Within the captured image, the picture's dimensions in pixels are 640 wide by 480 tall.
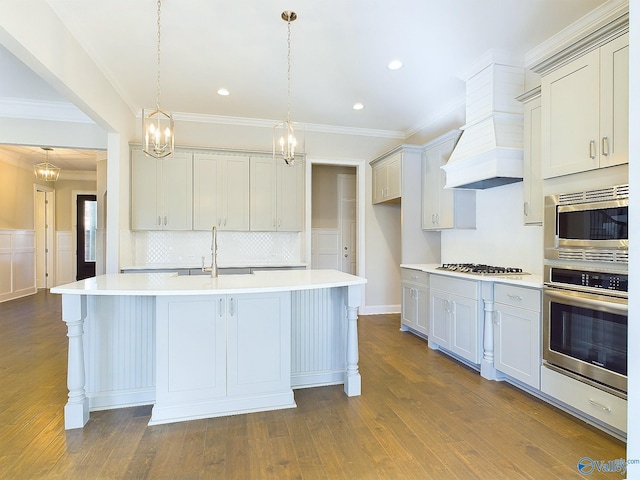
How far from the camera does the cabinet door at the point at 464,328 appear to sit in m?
3.18

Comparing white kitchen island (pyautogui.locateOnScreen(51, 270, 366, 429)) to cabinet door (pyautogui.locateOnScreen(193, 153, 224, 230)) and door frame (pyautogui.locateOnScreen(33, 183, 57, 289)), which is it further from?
door frame (pyautogui.locateOnScreen(33, 183, 57, 289))

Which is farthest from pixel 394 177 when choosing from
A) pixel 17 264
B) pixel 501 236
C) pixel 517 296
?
pixel 17 264

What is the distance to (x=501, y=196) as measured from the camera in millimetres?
3676

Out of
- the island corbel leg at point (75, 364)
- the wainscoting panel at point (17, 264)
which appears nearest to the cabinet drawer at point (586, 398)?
the island corbel leg at point (75, 364)

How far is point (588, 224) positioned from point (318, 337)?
6.71ft

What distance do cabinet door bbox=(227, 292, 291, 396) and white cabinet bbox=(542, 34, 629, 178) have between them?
2.16 metres

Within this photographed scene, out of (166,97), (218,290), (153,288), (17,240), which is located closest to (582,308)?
(218,290)

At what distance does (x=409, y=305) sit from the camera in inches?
175

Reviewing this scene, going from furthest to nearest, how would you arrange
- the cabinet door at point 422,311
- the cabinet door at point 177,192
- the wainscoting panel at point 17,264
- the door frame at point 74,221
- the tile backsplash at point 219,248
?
the door frame at point 74,221 → the wainscoting panel at point 17,264 → the tile backsplash at point 219,248 → the cabinet door at point 177,192 → the cabinet door at point 422,311

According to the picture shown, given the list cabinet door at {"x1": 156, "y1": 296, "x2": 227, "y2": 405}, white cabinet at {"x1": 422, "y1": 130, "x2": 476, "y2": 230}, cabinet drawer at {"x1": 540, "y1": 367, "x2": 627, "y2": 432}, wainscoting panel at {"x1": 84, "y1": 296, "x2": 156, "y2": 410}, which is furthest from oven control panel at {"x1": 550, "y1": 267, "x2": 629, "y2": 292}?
wainscoting panel at {"x1": 84, "y1": 296, "x2": 156, "y2": 410}

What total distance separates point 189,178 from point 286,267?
177 cm

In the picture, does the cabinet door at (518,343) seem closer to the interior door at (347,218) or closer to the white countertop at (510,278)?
the white countertop at (510,278)

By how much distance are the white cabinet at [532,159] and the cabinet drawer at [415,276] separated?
1309mm

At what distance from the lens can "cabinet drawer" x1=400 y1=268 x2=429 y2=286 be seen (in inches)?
161
